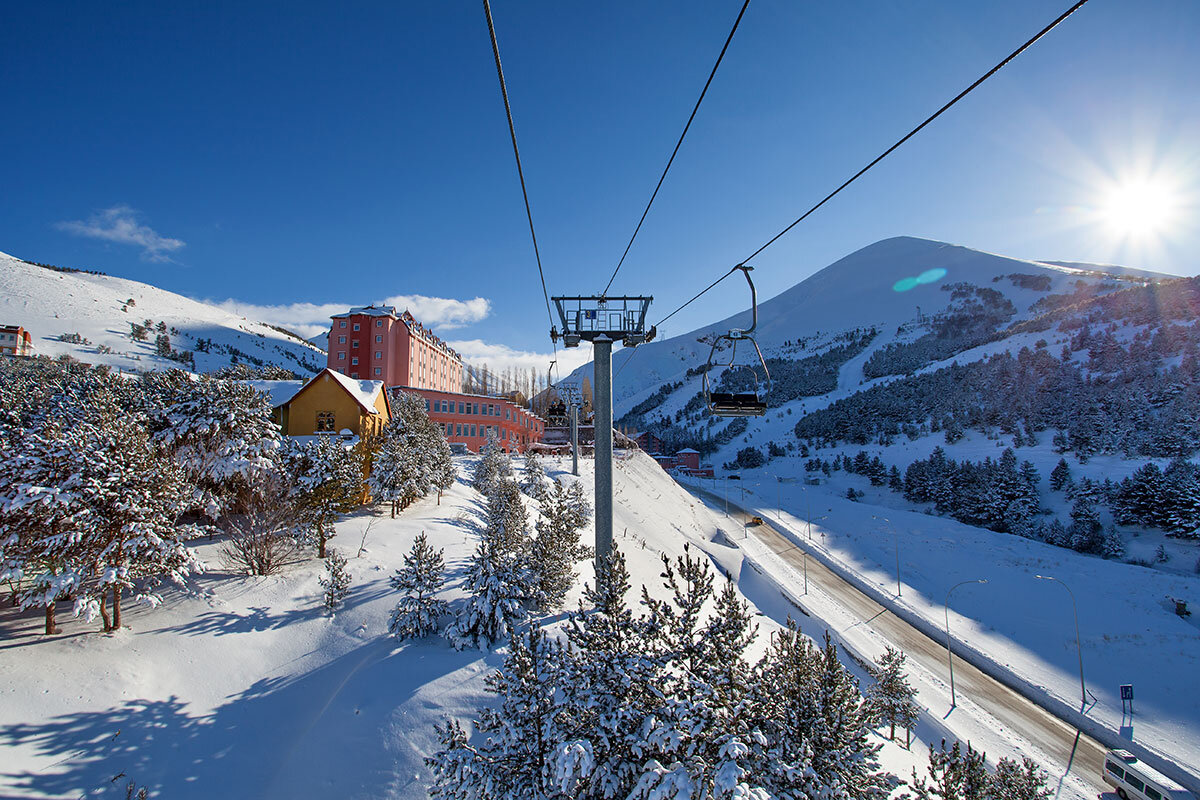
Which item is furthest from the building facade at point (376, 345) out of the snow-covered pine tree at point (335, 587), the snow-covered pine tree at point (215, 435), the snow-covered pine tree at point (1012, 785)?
the snow-covered pine tree at point (1012, 785)

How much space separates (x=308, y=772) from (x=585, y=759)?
6.43 meters

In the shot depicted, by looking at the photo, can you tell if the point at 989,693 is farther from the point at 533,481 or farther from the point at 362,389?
the point at 362,389

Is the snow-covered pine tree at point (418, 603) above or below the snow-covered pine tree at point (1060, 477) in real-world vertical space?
above

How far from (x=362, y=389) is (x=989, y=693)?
39.9m

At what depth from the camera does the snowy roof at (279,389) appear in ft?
82.6

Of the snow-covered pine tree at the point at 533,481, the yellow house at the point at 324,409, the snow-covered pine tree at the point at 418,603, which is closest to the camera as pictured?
the snow-covered pine tree at the point at 418,603

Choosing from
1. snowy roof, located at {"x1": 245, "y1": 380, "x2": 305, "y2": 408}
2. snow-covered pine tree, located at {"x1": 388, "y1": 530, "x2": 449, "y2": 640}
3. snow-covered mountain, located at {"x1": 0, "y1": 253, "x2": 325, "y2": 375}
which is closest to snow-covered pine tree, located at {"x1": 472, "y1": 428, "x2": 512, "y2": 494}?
snowy roof, located at {"x1": 245, "y1": 380, "x2": 305, "y2": 408}

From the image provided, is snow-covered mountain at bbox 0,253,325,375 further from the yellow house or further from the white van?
the white van

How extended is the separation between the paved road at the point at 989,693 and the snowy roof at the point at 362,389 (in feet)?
117

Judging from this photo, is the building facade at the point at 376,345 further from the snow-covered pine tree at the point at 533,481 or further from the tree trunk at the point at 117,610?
the tree trunk at the point at 117,610

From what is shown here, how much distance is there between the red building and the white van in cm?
4515

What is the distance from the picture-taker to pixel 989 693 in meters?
26.0

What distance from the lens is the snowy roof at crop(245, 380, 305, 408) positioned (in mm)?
25172

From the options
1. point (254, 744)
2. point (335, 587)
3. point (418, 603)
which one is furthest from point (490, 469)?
point (254, 744)
